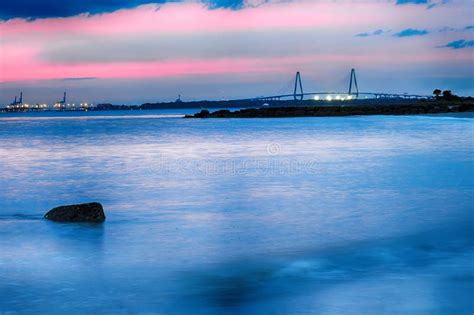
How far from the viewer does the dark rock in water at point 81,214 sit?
25.7 feet

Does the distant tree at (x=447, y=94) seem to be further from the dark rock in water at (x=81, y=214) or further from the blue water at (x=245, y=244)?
the dark rock in water at (x=81, y=214)

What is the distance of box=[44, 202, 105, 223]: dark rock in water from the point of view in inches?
308

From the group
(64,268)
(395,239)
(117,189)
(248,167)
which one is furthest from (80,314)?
(248,167)

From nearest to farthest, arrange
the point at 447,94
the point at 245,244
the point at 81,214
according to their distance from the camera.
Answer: the point at 245,244 < the point at 81,214 < the point at 447,94

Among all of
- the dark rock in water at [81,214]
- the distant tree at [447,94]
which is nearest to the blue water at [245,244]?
the dark rock in water at [81,214]

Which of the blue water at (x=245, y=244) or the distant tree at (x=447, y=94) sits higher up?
the distant tree at (x=447, y=94)

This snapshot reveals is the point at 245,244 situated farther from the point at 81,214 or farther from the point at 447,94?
the point at 447,94

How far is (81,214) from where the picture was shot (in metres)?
7.86

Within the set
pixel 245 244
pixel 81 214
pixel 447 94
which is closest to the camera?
pixel 245 244

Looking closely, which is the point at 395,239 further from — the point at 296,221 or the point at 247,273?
the point at 247,273

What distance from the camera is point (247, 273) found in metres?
5.65

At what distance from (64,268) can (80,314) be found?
1430 millimetres

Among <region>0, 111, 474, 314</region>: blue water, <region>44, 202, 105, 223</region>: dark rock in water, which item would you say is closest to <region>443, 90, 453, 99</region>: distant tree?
<region>0, 111, 474, 314</region>: blue water

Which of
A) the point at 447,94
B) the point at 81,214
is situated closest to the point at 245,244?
the point at 81,214
